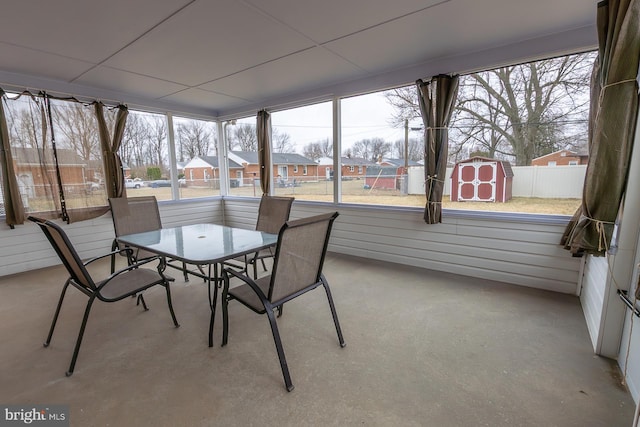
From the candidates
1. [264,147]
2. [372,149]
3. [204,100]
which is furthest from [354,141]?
[204,100]

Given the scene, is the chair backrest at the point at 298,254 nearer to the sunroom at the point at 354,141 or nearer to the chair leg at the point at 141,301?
the sunroom at the point at 354,141

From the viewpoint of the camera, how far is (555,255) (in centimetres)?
263

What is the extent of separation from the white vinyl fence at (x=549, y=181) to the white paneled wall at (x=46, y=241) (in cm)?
492

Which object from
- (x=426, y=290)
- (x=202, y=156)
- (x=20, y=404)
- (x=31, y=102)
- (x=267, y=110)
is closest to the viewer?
(x=20, y=404)

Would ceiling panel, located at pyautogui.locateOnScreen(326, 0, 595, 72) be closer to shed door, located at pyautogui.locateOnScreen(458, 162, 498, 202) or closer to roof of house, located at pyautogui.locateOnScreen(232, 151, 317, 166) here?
shed door, located at pyautogui.locateOnScreen(458, 162, 498, 202)

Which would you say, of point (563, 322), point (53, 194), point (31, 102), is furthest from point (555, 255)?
point (31, 102)

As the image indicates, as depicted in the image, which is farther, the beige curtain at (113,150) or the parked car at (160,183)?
the parked car at (160,183)

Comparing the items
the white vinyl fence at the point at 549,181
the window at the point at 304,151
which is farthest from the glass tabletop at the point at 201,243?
the white vinyl fence at the point at 549,181

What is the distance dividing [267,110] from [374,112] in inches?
74.7

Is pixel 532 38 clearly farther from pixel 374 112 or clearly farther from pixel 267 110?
pixel 267 110

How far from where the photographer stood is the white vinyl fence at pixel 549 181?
259 centimetres

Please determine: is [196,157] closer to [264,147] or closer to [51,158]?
[264,147]

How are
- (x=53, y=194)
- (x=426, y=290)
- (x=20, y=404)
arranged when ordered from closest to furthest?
(x=20, y=404), (x=426, y=290), (x=53, y=194)

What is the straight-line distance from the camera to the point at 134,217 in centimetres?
300
